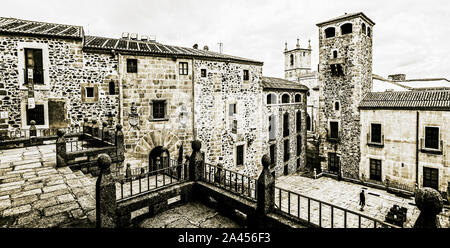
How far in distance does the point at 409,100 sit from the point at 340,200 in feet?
31.7

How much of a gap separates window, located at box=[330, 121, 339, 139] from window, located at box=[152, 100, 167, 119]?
1636 centimetres

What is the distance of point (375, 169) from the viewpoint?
20.0m

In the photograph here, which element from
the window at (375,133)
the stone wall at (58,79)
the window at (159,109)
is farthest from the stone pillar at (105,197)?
the window at (375,133)

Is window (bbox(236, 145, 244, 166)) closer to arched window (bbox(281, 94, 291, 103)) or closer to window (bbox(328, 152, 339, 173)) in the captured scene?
arched window (bbox(281, 94, 291, 103))

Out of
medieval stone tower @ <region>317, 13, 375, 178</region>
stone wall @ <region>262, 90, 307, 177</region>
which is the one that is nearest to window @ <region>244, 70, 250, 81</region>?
stone wall @ <region>262, 90, 307, 177</region>

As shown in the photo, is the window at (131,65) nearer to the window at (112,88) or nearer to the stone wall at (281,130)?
the window at (112,88)

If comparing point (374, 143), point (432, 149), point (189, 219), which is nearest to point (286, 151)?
point (374, 143)

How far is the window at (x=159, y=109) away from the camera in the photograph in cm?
1449

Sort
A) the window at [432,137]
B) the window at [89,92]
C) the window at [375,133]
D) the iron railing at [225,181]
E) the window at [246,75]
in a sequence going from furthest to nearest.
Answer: the window at [375,133], the window at [246,75], the window at [432,137], the window at [89,92], the iron railing at [225,181]

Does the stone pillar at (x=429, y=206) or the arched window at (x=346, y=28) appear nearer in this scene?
the stone pillar at (x=429, y=206)

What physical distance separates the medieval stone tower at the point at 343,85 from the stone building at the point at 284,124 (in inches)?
107
